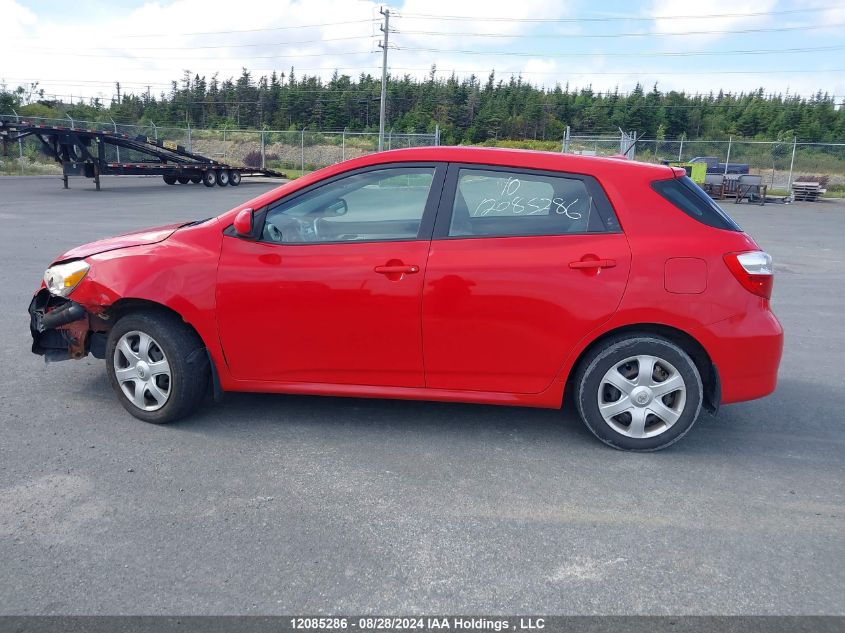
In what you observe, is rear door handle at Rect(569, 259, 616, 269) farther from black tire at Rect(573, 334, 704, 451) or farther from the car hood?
the car hood

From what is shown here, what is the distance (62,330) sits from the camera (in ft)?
15.1

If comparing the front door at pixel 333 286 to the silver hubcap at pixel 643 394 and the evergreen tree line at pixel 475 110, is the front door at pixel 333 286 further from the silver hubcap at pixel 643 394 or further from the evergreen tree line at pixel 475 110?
the evergreen tree line at pixel 475 110

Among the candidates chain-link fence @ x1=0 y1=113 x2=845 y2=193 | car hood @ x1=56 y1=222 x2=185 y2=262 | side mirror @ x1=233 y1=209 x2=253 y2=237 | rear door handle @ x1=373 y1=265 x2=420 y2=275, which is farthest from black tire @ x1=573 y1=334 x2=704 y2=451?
chain-link fence @ x1=0 y1=113 x2=845 y2=193

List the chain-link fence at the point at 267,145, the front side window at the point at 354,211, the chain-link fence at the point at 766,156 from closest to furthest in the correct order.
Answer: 1. the front side window at the point at 354,211
2. the chain-link fence at the point at 766,156
3. the chain-link fence at the point at 267,145

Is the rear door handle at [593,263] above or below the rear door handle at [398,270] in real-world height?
above

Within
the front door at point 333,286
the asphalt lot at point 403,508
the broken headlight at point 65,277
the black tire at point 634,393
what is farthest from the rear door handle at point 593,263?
the broken headlight at point 65,277

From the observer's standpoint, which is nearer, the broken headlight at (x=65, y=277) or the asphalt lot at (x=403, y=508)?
the asphalt lot at (x=403, y=508)

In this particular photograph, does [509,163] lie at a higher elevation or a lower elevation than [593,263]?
higher

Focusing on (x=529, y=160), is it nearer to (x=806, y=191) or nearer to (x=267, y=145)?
(x=806, y=191)

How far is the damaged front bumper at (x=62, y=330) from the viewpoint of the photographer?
177 inches

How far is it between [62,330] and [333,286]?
1.95m

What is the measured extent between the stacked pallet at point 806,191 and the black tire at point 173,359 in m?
32.0

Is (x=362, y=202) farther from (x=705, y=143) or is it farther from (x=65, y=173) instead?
(x=705, y=143)

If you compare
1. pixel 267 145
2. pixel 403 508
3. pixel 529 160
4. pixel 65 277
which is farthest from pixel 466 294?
pixel 267 145
